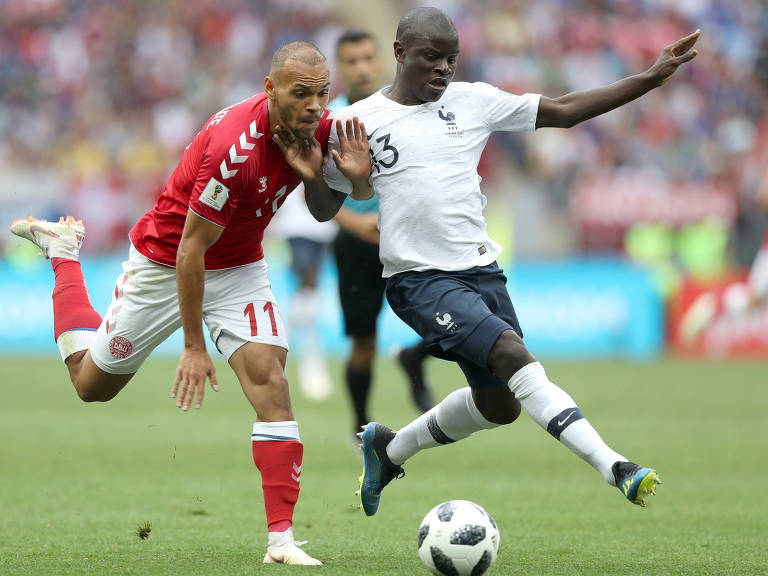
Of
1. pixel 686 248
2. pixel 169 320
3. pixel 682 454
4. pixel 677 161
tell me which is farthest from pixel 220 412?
pixel 677 161

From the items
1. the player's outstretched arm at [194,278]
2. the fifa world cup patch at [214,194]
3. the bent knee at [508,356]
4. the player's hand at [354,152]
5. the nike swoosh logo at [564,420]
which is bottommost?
the nike swoosh logo at [564,420]

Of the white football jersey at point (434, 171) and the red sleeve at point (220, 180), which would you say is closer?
the red sleeve at point (220, 180)

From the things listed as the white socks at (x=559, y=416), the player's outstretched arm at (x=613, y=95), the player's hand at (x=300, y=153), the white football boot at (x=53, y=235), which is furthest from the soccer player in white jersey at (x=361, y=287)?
the white socks at (x=559, y=416)

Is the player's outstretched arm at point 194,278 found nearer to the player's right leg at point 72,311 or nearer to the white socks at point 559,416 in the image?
the player's right leg at point 72,311

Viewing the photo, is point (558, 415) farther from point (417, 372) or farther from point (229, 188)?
point (417, 372)

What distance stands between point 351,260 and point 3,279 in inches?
421

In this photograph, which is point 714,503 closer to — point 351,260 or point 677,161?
point 351,260

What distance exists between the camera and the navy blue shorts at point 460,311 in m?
4.94

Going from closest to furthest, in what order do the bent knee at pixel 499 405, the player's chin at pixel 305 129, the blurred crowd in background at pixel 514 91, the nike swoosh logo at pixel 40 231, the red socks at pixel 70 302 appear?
the player's chin at pixel 305 129 → the bent knee at pixel 499 405 → the red socks at pixel 70 302 → the nike swoosh logo at pixel 40 231 → the blurred crowd in background at pixel 514 91

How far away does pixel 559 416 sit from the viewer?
15.4 ft

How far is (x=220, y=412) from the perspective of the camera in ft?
37.5

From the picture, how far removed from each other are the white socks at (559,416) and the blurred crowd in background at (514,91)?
13182mm

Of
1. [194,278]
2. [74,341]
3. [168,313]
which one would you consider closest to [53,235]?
[74,341]

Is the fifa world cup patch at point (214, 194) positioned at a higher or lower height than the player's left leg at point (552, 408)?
higher
